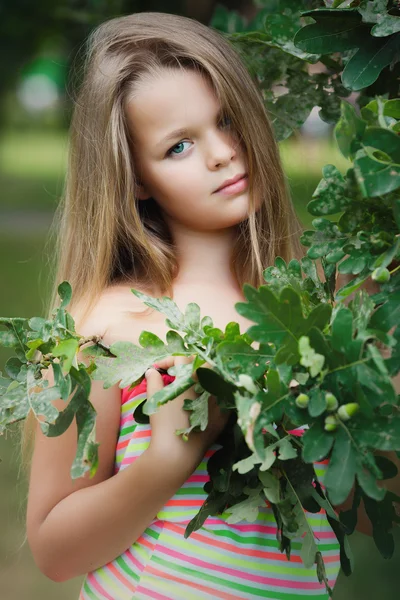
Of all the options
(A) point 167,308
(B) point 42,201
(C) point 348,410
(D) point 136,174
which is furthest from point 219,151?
(B) point 42,201

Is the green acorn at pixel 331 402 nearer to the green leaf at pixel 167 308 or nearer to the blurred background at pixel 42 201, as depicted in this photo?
the green leaf at pixel 167 308

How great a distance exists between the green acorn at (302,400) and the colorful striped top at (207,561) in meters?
0.52

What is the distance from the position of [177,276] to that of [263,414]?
80 cm

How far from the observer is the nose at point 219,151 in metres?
1.69

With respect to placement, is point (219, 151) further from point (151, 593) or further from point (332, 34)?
point (151, 593)

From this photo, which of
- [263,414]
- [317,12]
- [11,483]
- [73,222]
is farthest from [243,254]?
[11,483]

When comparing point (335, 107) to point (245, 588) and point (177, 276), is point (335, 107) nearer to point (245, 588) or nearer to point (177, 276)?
point (177, 276)

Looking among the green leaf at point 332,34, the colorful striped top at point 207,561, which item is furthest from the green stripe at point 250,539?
the green leaf at point 332,34

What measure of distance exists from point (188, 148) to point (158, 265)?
0.26 meters

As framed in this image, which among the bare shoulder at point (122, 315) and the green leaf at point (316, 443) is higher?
the bare shoulder at point (122, 315)

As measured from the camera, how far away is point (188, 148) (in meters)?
1.72

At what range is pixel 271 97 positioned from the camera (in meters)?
2.06

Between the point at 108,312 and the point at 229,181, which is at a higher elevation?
the point at 229,181

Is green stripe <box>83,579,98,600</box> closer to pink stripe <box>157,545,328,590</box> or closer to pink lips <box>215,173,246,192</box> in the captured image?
pink stripe <box>157,545,328,590</box>
